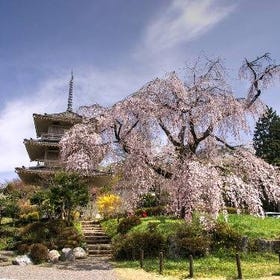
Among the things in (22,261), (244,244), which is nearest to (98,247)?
(22,261)

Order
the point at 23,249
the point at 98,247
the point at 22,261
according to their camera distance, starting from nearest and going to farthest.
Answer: the point at 22,261 < the point at 23,249 < the point at 98,247

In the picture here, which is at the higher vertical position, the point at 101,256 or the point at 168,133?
the point at 168,133

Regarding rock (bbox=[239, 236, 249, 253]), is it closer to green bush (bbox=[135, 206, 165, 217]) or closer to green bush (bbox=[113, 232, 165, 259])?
green bush (bbox=[113, 232, 165, 259])

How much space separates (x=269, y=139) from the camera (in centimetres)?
5331

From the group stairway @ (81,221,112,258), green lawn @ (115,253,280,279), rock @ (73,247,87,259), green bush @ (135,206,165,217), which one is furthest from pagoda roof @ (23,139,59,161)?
green lawn @ (115,253,280,279)

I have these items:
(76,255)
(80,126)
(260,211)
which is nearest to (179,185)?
(260,211)

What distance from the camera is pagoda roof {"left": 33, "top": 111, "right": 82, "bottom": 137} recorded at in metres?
38.1

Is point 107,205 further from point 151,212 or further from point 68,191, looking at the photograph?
point 68,191

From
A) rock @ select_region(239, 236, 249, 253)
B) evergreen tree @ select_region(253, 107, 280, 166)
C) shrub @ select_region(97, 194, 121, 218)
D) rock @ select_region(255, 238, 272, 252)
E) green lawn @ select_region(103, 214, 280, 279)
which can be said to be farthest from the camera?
evergreen tree @ select_region(253, 107, 280, 166)

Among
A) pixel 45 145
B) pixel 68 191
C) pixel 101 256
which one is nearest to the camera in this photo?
pixel 101 256

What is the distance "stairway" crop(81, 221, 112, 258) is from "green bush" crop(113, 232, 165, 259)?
82.2 inches

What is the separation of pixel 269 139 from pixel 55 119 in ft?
92.8

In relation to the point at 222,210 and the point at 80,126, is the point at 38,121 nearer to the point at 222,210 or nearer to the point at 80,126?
the point at 80,126

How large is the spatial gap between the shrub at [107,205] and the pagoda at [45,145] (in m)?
4.60
